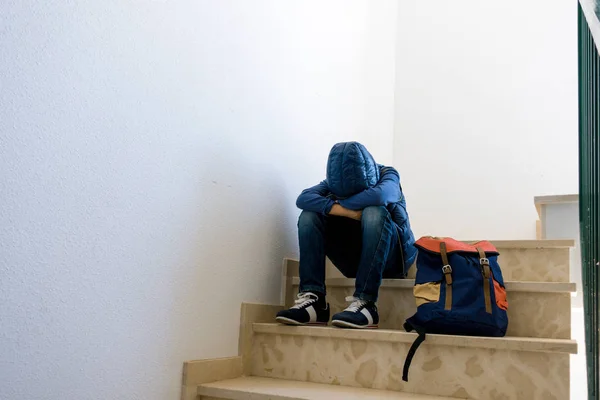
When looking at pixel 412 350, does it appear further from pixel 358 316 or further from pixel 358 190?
pixel 358 190

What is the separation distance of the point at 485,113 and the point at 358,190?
1.67m

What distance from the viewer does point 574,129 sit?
3133 millimetres

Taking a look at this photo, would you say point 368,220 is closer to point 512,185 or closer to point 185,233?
point 185,233

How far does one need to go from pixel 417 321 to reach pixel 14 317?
106cm

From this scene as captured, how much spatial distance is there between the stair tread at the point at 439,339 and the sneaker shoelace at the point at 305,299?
0.28 ft

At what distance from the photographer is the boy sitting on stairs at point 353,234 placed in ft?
6.35

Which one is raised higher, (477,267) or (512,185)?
(512,185)

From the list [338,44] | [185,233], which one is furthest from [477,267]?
[338,44]

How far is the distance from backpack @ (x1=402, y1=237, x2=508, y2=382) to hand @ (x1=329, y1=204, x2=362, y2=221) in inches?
11.6

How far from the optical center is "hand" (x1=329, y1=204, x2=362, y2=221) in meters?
2.05

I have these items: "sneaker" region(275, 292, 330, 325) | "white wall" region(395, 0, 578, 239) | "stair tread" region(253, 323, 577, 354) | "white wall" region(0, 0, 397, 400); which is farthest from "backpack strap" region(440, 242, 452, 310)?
"white wall" region(395, 0, 578, 239)

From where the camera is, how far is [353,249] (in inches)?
84.4

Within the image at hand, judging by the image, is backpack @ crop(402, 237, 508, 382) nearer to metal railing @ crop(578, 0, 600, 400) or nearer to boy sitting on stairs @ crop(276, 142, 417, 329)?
boy sitting on stairs @ crop(276, 142, 417, 329)

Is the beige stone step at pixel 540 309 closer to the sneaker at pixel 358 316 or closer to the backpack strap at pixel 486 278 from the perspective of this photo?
the backpack strap at pixel 486 278
